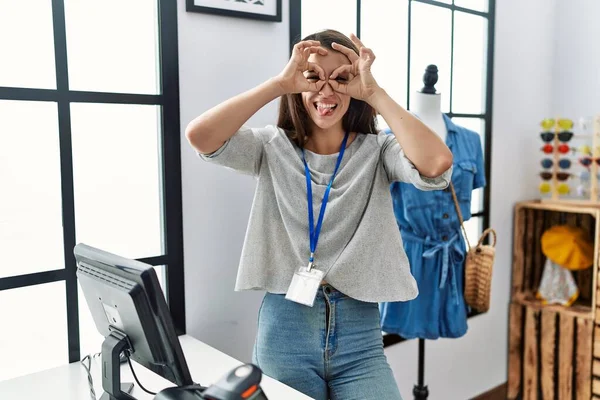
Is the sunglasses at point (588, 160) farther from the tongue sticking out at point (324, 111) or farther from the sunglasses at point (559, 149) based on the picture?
the tongue sticking out at point (324, 111)

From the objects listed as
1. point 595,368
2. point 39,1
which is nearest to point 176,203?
point 39,1

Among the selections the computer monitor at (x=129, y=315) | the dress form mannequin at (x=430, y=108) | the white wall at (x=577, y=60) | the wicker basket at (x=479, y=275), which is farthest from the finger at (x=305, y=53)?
the white wall at (x=577, y=60)

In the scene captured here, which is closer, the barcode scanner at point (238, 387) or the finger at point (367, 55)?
the barcode scanner at point (238, 387)

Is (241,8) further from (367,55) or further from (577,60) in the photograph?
(577,60)

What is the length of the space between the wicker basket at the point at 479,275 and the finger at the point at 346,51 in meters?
1.02

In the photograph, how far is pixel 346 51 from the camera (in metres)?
1.45

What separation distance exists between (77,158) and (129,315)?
707 mm

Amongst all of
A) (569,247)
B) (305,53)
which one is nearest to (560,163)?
(569,247)

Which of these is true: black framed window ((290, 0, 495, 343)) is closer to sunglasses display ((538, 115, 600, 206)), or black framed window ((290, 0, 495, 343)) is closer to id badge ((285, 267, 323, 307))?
sunglasses display ((538, 115, 600, 206))

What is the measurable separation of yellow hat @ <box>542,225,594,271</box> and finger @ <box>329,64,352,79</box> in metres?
1.85

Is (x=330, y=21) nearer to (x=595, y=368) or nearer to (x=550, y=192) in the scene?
(x=550, y=192)

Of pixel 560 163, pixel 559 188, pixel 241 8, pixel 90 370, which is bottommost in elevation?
pixel 90 370

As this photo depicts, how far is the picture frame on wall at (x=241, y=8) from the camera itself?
66.7 inches

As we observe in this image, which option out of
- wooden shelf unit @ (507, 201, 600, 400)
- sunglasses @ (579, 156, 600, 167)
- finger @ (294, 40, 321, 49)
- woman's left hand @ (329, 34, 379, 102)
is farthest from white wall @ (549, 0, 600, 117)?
finger @ (294, 40, 321, 49)
